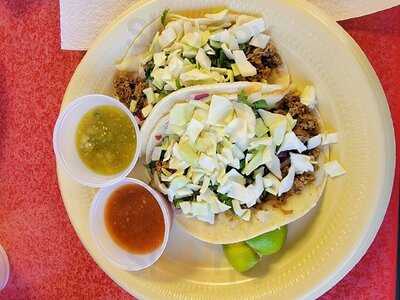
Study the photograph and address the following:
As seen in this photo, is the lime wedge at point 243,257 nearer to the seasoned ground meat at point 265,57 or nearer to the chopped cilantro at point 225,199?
the chopped cilantro at point 225,199

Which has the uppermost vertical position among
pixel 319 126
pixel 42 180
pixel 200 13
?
pixel 200 13

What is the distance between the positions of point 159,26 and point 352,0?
0.35 meters

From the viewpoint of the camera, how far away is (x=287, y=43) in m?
1.14

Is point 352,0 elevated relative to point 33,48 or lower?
elevated

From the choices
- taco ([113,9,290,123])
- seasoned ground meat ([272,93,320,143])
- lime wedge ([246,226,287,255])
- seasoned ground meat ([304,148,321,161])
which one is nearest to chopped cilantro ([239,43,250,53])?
taco ([113,9,290,123])

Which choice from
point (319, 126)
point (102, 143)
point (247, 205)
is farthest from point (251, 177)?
point (102, 143)

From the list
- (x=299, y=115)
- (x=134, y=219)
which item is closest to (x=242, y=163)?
(x=299, y=115)

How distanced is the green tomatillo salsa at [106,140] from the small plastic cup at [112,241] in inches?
1.6

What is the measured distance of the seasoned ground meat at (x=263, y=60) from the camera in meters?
1.13

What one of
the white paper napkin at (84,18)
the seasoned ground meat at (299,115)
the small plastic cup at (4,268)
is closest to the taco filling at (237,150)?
the seasoned ground meat at (299,115)

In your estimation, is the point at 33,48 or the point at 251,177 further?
the point at 33,48

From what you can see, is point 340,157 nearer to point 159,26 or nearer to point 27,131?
point 159,26

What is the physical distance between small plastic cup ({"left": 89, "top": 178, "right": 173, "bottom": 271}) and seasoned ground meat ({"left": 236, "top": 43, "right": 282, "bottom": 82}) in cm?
28

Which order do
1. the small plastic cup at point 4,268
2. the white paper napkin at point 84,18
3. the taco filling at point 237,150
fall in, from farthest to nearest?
the small plastic cup at point 4,268 < the white paper napkin at point 84,18 < the taco filling at point 237,150
